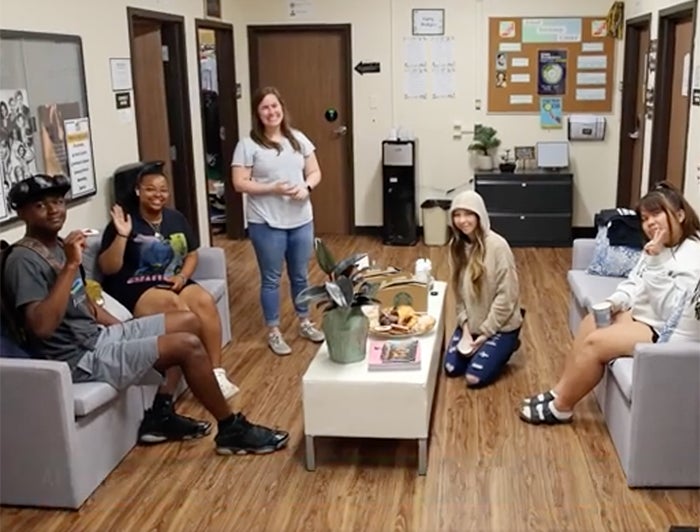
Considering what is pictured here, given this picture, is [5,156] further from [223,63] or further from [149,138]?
[223,63]

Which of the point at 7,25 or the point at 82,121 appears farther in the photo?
the point at 82,121

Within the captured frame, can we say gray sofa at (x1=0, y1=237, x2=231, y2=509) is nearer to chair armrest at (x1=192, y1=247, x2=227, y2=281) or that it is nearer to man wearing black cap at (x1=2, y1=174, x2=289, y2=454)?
man wearing black cap at (x1=2, y1=174, x2=289, y2=454)

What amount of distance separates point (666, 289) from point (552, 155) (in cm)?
378

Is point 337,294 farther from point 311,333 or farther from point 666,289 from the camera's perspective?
point 311,333

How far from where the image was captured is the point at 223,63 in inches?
263

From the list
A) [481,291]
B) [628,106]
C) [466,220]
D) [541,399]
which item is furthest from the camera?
[628,106]

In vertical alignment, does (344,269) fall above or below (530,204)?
above

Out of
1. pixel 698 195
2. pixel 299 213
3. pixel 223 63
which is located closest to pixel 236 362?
pixel 299 213

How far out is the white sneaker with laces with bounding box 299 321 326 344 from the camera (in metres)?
4.39

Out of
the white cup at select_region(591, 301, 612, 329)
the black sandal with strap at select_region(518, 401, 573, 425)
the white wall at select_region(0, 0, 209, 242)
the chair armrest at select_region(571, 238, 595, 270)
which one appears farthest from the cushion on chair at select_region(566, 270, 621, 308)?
the white wall at select_region(0, 0, 209, 242)

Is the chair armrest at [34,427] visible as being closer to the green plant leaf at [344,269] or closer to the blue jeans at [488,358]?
the green plant leaf at [344,269]

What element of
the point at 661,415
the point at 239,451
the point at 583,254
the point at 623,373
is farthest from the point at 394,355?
the point at 583,254

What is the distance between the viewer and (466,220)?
3.61 meters

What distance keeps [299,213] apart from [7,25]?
5.24 feet
